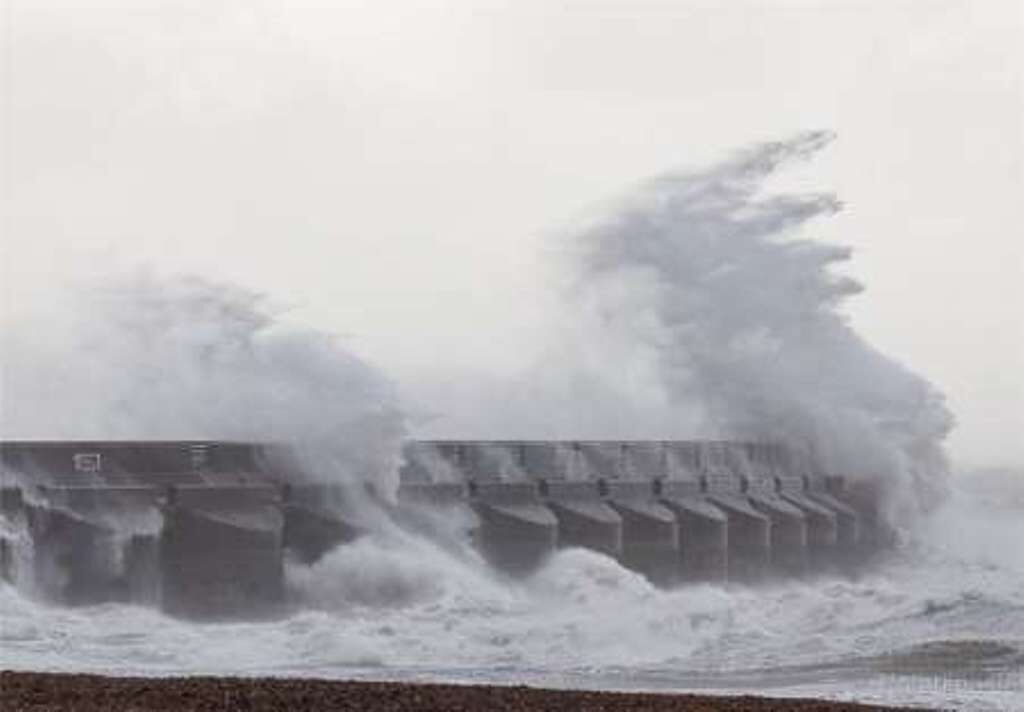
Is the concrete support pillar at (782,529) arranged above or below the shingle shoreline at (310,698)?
above

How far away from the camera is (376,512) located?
75.6 ft

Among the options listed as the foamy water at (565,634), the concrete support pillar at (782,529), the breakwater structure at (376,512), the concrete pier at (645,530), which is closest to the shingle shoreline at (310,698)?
the foamy water at (565,634)

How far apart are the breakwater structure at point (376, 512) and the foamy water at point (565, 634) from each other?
0.43 m

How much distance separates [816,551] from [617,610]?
29.3 feet

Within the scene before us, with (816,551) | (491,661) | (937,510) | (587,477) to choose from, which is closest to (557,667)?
(491,661)

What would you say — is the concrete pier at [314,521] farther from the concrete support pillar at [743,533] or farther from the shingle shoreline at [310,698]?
the shingle shoreline at [310,698]

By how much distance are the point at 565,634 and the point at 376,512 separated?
386 cm

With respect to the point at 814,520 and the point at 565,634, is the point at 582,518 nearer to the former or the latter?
the point at 565,634

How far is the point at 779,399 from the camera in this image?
3322 centimetres

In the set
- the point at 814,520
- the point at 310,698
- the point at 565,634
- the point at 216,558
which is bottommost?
the point at 310,698

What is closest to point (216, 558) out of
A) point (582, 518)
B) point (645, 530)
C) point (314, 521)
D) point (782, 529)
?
point (314, 521)

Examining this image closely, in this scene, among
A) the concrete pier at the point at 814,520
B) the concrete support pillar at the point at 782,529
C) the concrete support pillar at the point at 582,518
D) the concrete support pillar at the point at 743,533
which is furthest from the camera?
the concrete pier at the point at 814,520

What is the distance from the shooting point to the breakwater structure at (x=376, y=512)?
20.1 m

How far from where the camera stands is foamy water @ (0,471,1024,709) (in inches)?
650
